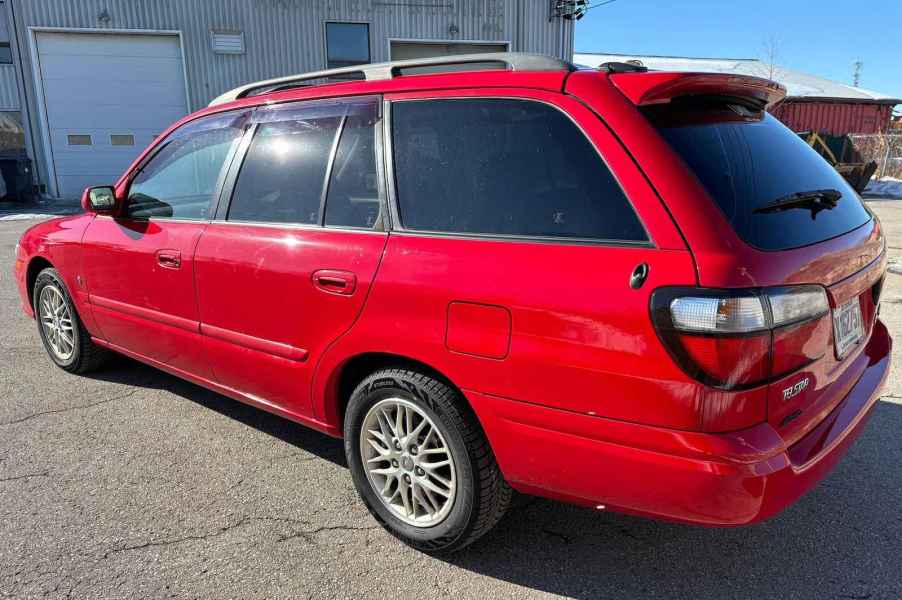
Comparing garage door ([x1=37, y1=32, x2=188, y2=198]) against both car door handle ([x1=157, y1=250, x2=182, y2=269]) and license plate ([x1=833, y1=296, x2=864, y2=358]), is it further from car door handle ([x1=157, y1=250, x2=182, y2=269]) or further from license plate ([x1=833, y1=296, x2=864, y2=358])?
license plate ([x1=833, y1=296, x2=864, y2=358])

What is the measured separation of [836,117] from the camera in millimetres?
33312

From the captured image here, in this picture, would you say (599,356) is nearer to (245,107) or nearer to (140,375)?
(245,107)

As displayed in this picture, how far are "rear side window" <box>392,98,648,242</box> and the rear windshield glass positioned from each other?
0.27 meters

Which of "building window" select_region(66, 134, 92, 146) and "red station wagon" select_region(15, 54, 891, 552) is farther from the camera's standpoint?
"building window" select_region(66, 134, 92, 146)

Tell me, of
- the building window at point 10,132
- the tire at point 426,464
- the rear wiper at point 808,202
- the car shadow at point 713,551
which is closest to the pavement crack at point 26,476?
the tire at point 426,464

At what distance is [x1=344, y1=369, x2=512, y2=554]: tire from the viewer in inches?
90.7

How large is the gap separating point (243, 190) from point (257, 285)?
539 mm

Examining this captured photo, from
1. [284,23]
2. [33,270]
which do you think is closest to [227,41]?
[284,23]

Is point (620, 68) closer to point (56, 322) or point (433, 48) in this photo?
point (56, 322)

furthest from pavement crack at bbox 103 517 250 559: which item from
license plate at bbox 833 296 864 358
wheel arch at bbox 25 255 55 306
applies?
wheel arch at bbox 25 255 55 306

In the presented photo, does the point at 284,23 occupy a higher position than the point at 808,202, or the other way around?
the point at 284,23

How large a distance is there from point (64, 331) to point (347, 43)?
16586mm

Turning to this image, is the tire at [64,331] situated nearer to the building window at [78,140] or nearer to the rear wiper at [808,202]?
the rear wiper at [808,202]

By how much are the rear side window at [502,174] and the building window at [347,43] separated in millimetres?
17816
